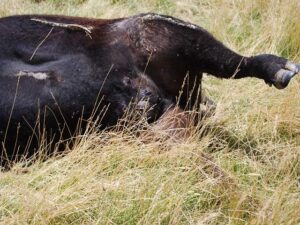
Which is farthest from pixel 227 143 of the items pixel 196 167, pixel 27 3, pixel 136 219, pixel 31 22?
pixel 27 3

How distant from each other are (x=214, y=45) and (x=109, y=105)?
0.77m

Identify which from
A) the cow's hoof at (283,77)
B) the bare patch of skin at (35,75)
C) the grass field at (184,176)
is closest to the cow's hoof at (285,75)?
the cow's hoof at (283,77)

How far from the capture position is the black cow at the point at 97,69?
3443 mm

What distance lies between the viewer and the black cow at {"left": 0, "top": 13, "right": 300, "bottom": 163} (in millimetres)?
3443

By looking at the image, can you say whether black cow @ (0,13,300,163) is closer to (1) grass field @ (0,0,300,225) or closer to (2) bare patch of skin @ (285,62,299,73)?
(2) bare patch of skin @ (285,62,299,73)

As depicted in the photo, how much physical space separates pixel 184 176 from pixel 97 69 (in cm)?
85

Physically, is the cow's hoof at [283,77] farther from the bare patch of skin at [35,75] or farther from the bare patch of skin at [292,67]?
the bare patch of skin at [35,75]

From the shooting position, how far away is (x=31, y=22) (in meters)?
3.68

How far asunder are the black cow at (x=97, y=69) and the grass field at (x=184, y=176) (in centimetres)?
19

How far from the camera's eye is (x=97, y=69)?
3557 mm

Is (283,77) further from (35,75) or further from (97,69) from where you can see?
(35,75)

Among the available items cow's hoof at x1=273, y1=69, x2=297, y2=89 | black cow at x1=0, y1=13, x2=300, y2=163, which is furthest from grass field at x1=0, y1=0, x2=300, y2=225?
cow's hoof at x1=273, y1=69, x2=297, y2=89

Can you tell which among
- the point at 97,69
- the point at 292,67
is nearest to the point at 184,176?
the point at 97,69

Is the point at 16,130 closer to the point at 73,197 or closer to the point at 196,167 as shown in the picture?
the point at 73,197
